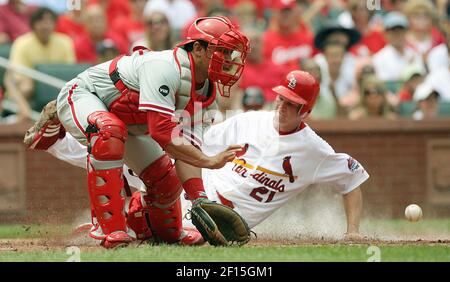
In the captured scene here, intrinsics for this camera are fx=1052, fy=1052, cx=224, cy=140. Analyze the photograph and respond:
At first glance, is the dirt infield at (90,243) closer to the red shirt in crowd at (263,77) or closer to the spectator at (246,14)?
the red shirt in crowd at (263,77)

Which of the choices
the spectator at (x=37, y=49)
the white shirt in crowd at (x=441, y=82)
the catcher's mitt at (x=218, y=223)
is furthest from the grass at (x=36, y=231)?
the white shirt in crowd at (x=441, y=82)

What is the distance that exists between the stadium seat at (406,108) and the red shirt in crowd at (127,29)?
3664 mm

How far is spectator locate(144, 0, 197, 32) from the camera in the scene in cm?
1484

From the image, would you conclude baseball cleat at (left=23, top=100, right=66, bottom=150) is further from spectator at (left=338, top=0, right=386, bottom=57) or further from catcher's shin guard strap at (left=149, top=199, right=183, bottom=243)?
spectator at (left=338, top=0, right=386, bottom=57)

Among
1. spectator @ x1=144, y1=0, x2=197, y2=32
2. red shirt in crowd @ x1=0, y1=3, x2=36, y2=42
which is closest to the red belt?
red shirt in crowd @ x1=0, y1=3, x2=36, y2=42

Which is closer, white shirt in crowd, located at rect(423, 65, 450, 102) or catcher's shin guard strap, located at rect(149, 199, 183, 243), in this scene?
catcher's shin guard strap, located at rect(149, 199, 183, 243)

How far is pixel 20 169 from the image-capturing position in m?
12.0

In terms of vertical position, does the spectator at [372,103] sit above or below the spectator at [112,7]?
below

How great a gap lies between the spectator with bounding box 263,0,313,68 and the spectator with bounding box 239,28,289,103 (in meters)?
0.56

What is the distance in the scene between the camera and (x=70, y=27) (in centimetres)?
1441

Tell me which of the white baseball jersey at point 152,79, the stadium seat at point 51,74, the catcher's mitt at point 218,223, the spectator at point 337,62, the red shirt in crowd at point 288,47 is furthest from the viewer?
the red shirt in crowd at point 288,47

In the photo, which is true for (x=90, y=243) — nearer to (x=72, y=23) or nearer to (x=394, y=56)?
(x=72, y=23)

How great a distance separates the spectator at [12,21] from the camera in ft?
45.5
